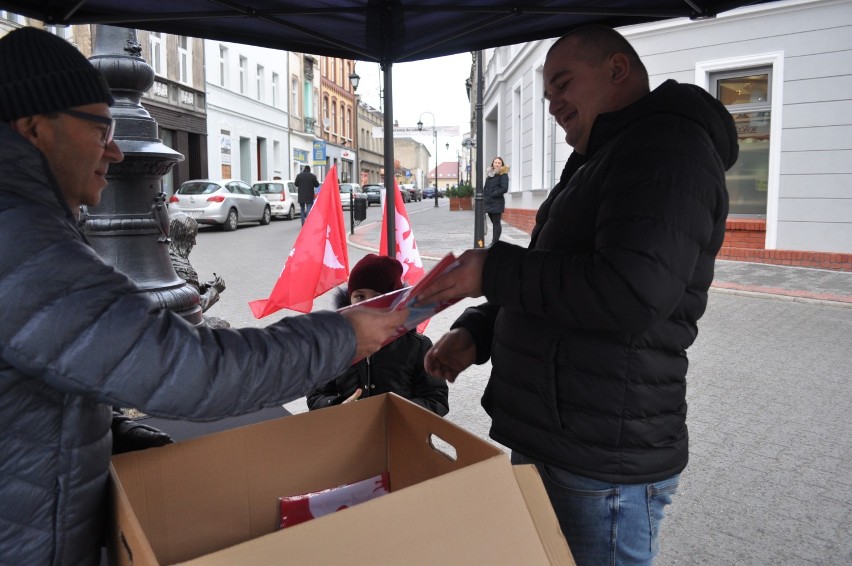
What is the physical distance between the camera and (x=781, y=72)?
11.3 m

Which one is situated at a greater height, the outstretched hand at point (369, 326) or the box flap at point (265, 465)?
the outstretched hand at point (369, 326)

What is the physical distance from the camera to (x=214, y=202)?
1980cm

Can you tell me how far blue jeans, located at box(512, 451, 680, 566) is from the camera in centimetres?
166

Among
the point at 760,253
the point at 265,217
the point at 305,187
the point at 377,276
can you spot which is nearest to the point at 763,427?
the point at 377,276

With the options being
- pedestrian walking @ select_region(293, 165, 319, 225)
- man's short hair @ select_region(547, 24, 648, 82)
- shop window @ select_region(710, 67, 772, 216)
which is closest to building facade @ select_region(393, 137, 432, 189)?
pedestrian walking @ select_region(293, 165, 319, 225)

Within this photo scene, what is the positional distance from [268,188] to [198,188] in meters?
5.76

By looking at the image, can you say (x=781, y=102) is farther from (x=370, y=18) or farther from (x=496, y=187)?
(x=370, y=18)

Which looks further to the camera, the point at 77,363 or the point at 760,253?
the point at 760,253

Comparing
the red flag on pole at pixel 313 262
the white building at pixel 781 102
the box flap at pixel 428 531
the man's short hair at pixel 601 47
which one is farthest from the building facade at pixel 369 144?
the box flap at pixel 428 531

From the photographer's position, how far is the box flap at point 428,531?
102 cm

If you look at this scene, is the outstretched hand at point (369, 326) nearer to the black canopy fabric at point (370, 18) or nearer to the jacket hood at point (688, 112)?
the jacket hood at point (688, 112)

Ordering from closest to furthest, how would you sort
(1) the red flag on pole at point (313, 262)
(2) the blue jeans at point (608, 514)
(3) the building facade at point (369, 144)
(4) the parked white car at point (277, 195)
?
1. (2) the blue jeans at point (608, 514)
2. (1) the red flag on pole at point (313, 262)
3. (4) the parked white car at point (277, 195)
4. (3) the building facade at point (369, 144)

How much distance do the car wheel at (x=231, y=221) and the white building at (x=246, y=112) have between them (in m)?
9.70

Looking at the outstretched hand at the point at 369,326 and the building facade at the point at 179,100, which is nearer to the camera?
the outstretched hand at the point at 369,326
